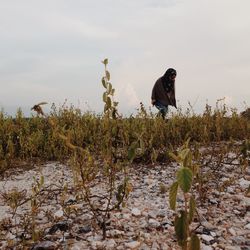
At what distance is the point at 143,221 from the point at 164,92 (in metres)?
9.14

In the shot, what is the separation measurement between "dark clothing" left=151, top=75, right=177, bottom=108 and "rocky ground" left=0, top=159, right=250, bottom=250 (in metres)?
7.54

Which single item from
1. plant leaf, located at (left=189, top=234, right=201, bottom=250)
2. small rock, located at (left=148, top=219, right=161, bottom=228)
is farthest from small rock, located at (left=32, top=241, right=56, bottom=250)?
plant leaf, located at (left=189, top=234, right=201, bottom=250)

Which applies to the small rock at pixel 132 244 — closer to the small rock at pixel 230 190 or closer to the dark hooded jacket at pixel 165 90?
the small rock at pixel 230 190

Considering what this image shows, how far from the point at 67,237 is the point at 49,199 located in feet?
4.00

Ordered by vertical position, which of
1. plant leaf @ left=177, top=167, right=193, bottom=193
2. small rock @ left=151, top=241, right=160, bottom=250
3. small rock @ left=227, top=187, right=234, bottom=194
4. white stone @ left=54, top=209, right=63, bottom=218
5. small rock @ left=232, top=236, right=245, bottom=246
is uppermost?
plant leaf @ left=177, top=167, right=193, bottom=193

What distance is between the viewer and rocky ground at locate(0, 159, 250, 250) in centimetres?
357

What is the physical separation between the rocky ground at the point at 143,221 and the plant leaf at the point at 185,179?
126 cm

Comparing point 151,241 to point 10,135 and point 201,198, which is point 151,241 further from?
point 10,135

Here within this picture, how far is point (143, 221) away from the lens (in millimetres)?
4016

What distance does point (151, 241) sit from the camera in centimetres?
359

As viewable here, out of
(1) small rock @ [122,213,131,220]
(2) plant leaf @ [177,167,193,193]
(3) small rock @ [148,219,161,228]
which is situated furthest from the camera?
(1) small rock @ [122,213,131,220]

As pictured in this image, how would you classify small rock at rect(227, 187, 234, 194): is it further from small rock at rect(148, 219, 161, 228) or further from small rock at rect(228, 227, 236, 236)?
small rock at rect(148, 219, 161, 228)

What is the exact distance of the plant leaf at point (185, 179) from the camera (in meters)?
1.89

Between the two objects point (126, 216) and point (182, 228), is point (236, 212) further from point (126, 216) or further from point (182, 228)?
point (182, 228)
